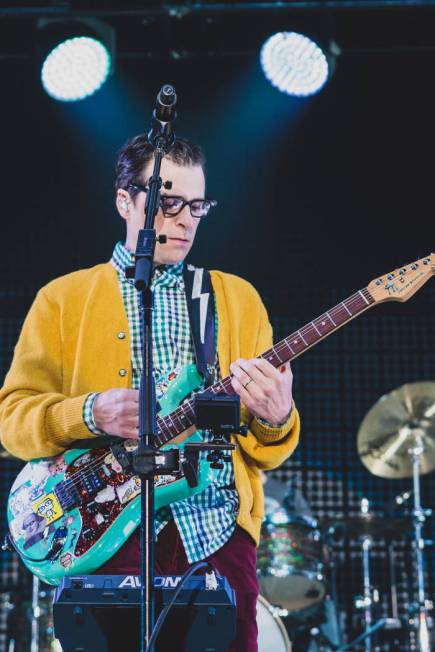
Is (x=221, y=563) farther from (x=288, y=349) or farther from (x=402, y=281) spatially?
(x=402, y=281)

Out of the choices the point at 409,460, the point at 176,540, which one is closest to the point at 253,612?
the point at 176,540

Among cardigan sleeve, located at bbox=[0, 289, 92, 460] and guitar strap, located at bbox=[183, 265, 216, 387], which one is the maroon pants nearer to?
cardigan sleeve, located at bbox=[0, 289, 92, 460]

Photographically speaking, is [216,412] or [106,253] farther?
[106,253]

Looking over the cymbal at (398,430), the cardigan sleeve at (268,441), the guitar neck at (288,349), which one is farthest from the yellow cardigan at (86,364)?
the cymbal at (398,430)

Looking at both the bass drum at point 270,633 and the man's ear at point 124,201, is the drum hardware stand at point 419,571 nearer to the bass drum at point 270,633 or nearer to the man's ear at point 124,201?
the bass drum at point 270,633

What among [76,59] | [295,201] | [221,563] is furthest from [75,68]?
[221,563]

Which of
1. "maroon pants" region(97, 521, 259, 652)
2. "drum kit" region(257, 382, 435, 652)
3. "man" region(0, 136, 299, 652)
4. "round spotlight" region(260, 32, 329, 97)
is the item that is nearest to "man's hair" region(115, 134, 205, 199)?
"man" region(0, 136, 299, 652)

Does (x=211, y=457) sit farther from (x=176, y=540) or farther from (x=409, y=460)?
(x=409, y=460)

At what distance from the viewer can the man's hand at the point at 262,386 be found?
8.84 ft

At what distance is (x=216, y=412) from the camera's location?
2.24 meters

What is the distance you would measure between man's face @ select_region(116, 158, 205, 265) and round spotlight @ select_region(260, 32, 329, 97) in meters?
3.36

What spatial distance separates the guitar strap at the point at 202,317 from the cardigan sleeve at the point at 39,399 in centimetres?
41

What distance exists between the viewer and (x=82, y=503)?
289cm

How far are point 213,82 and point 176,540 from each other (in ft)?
15.6
